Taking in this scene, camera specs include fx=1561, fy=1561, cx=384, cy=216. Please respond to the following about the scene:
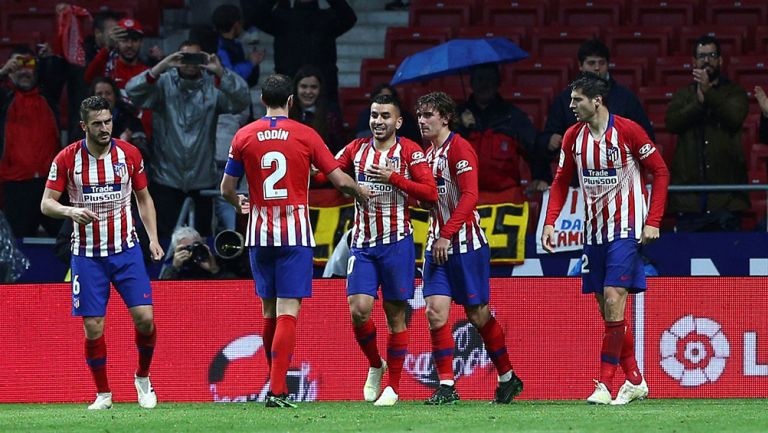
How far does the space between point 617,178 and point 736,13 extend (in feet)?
22.4

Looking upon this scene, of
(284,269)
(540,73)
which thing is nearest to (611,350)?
(284,269)

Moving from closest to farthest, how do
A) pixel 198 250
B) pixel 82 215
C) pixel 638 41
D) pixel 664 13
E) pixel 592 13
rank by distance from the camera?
pixel 82 215 < pixel 198 250 < pixel 638 41 < pixel 664 13 < pixel 592 13

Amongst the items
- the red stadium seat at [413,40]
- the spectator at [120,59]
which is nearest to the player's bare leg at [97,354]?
the spectator at [120,59]

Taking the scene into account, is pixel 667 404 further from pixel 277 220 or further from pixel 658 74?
pixel 658 74

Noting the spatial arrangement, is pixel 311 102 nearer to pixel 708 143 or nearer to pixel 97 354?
pixel 708 143

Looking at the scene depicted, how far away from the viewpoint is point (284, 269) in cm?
941

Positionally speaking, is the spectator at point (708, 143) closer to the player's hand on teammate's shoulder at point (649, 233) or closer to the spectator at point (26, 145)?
the player's hand on teammate's shoulder at point (649, 233)

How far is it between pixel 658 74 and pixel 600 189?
5842 millimetres

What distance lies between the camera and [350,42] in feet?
55.8

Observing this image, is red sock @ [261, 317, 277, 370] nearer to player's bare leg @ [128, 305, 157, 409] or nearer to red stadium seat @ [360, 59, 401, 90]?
player's bare leg @ [128, 305, 157, 409]

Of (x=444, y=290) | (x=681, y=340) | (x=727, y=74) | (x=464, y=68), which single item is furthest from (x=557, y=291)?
(x=727, y=74)

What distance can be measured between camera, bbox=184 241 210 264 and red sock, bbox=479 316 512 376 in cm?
265

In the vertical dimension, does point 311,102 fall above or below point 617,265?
above

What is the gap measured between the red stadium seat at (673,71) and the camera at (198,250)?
5437 millimetres
